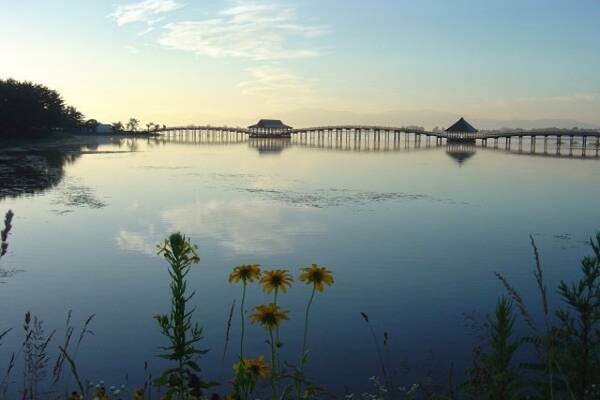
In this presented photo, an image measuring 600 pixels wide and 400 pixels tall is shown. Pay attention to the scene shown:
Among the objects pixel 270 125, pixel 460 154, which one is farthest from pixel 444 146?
pixel 270 125

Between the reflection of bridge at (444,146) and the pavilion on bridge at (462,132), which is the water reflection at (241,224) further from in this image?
the pavilion on bridge at (462,132)

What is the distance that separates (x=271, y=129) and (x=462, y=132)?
170ft

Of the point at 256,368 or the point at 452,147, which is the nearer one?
the point at 256,368

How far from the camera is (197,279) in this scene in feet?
38.2

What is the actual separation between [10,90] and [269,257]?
218 ft

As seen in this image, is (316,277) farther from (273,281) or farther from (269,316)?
(269,316)

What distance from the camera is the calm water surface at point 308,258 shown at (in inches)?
323

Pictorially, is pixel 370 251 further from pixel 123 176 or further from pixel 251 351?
pixel 123 176

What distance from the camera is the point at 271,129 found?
149 meters

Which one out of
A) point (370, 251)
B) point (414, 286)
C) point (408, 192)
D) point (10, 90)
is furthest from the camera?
point (10, 90)

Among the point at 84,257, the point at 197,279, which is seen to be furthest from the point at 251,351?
the point at 84,257

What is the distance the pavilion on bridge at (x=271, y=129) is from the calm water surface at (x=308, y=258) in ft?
390

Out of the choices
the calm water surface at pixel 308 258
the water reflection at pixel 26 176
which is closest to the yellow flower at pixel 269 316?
the calm water surface at pixel 308 258

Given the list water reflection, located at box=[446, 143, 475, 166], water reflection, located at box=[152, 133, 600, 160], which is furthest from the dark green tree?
water reflection, located at box=[446, 143, 475, 166]
